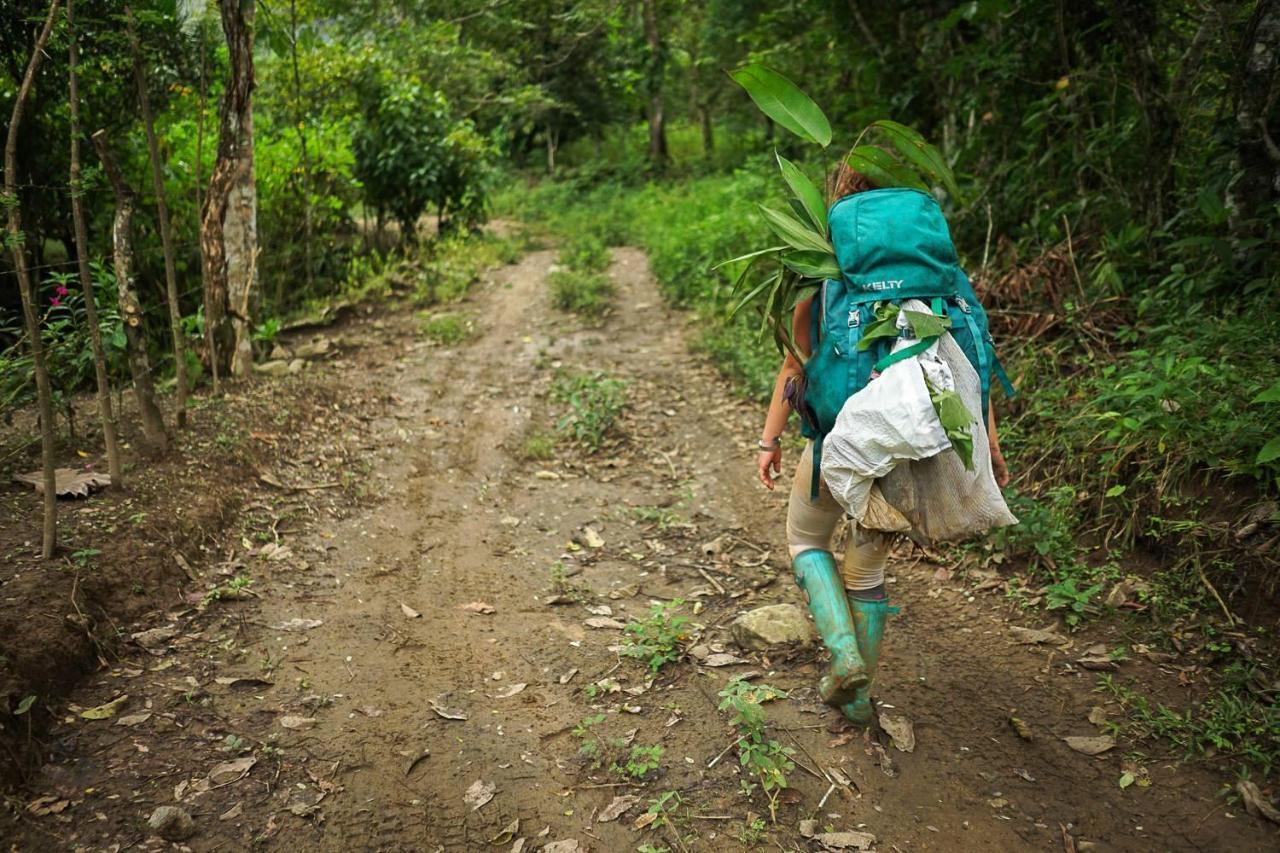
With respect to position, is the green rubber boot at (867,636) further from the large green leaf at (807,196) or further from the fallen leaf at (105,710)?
the fallen leaf at (105,710)

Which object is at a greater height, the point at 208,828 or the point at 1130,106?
the point at 1130,106

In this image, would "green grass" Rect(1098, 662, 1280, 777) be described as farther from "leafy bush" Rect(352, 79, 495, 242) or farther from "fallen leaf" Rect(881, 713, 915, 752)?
"leafy bush" Rect(352, 79, 495, 242)

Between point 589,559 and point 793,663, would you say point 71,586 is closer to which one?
point 589,559

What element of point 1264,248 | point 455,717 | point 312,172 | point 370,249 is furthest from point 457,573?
point 370,249

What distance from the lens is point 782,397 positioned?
284cm

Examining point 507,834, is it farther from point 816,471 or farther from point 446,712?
point 816,471

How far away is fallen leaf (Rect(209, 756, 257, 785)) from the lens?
2.70 m

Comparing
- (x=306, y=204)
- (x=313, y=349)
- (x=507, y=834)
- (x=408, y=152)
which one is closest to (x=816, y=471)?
(x=507, y=834)

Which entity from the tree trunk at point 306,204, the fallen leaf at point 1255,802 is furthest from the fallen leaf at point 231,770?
the tree trunk at point 306,204

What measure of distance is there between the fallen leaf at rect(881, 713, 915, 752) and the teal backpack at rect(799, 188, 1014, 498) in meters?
1.05

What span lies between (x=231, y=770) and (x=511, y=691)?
0.97 m

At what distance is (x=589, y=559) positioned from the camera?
4.41 m

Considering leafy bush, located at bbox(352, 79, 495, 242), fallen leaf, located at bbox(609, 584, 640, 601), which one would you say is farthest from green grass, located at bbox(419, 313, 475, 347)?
fallen leaf, located at bbox(609, 584, 640, 601)

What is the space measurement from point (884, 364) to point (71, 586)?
10.2ft
